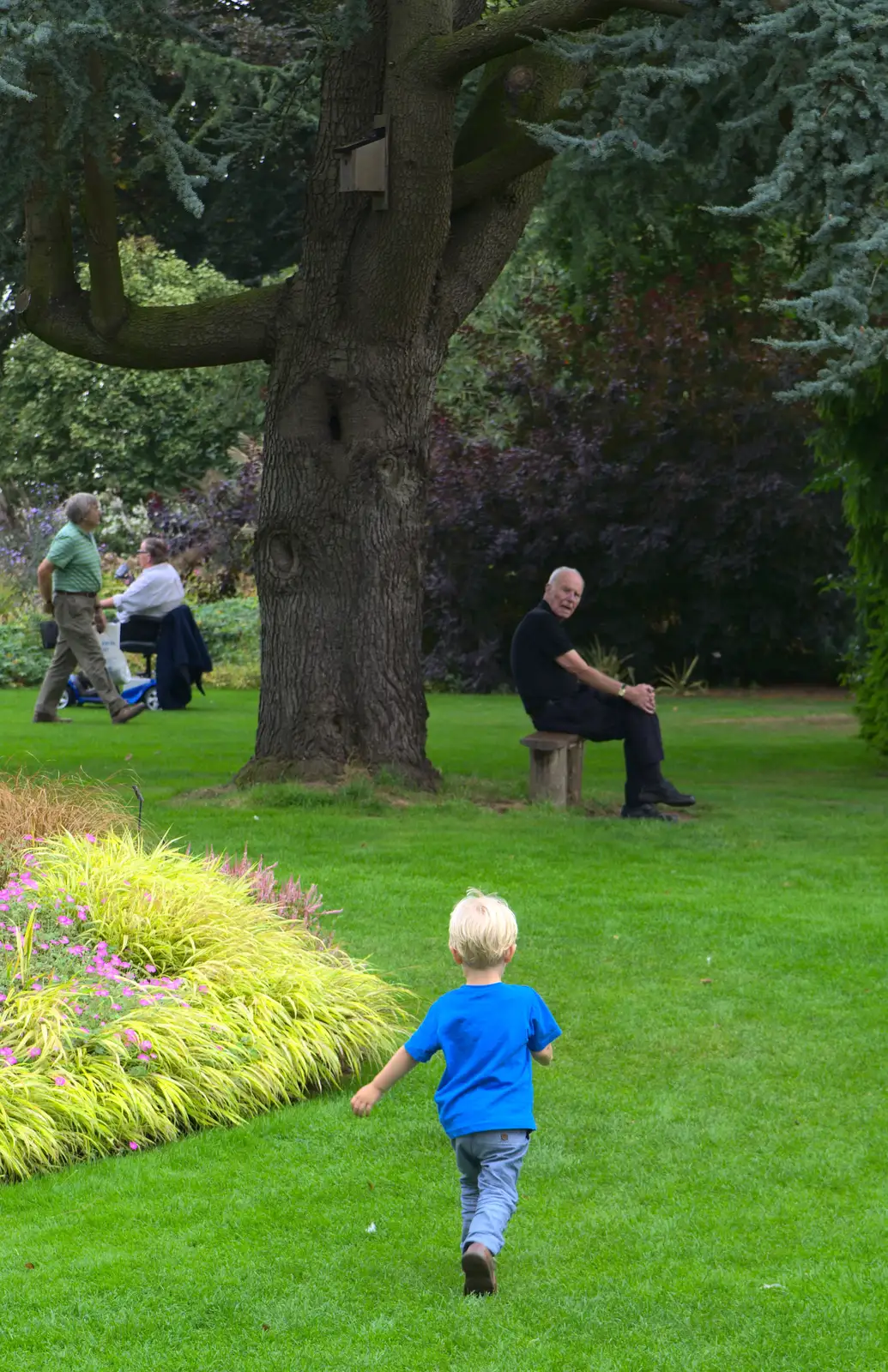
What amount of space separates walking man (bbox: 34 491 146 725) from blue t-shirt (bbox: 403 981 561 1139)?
1178 centimetres

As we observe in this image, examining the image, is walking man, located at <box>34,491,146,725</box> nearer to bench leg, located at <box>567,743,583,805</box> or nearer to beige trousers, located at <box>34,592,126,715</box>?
beige trousers, located at <box>34,592,126,715</box>

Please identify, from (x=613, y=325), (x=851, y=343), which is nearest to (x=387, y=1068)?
(x=851, y=343)

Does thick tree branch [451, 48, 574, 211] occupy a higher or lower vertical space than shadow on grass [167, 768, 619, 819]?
higher

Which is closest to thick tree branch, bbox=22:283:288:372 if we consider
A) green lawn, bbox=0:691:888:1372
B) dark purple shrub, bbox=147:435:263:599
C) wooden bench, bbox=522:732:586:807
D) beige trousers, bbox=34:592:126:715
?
wooden bench, bbox=522:732:586:807

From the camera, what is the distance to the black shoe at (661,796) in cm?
1095

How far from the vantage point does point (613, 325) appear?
2219 cm

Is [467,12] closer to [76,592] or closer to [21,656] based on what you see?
Answer: [76,592]

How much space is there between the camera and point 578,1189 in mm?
4691

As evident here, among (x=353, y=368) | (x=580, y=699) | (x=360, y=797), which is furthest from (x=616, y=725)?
(x=353, y=368)

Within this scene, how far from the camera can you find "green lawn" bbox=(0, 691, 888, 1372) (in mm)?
3801

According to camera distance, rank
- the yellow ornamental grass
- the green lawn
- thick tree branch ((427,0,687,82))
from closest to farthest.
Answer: the green lawn → the yellow ornamental grass → thick tree branch ((427,0,687,82))

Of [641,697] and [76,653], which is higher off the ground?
[641,697]

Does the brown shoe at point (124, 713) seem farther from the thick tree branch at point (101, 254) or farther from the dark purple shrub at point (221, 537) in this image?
the dark purple shrub at point (221, 537)

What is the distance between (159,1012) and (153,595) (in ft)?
42.9
